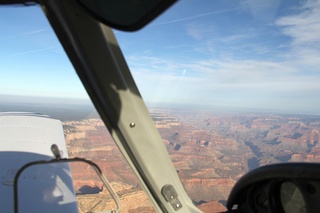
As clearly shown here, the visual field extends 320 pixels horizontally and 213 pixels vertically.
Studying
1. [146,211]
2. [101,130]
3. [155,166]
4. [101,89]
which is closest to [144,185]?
[155,166]

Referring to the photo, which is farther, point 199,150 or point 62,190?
point 62,190

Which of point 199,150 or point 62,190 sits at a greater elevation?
point 199,150

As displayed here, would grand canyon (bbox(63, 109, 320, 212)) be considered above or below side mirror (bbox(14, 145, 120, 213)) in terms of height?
above

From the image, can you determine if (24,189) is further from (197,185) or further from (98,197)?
(197,185)

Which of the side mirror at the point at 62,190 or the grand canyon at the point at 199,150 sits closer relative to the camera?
the grand canyon at the point at 199,150

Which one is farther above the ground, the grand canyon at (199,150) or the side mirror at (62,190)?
the grand canyon at (199,150)
